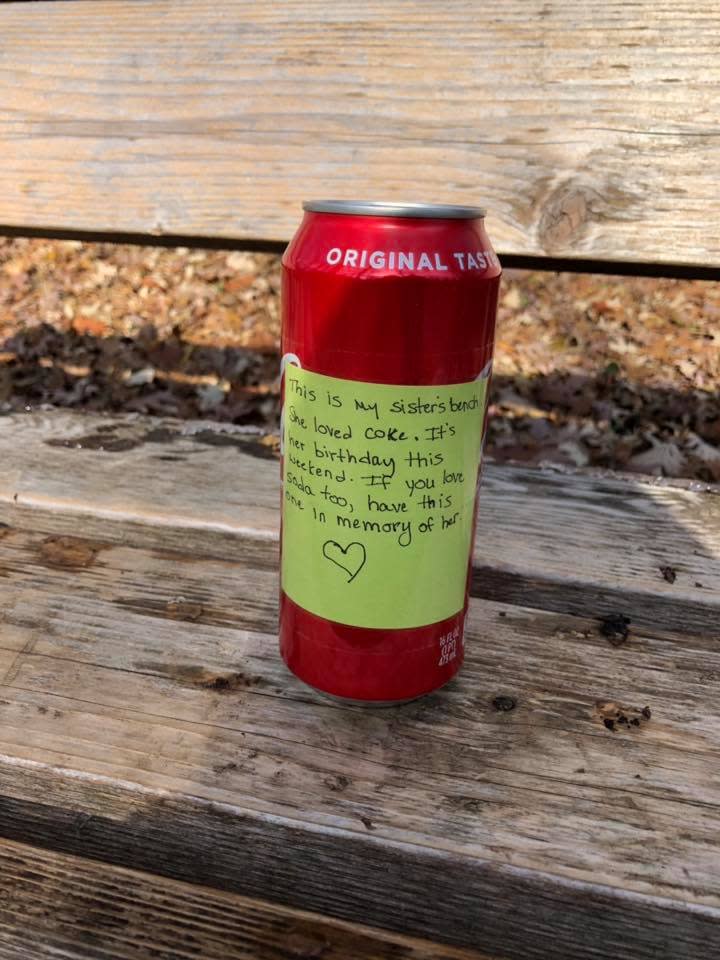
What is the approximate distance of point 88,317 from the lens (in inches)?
120

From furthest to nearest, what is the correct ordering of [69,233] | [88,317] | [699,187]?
1. [88,317]
2. [69,233]
3. [699,187]

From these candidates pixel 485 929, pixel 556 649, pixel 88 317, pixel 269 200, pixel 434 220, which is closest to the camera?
pixel 485 929

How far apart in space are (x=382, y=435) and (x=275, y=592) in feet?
1.24

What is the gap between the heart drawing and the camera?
79cm

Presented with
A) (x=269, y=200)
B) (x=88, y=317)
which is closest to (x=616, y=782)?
(x=269, y=200)

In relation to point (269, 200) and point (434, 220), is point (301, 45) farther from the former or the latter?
point (434, 220)

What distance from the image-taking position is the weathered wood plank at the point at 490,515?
1.08 meters

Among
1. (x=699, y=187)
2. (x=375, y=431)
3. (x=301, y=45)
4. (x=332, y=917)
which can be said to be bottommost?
(x=332, y=917)

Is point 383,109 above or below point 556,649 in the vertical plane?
above

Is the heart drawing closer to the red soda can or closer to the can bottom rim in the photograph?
the red soda can

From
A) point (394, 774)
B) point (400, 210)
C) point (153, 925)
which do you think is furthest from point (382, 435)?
point (153, 925)

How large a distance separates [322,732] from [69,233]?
1.11m

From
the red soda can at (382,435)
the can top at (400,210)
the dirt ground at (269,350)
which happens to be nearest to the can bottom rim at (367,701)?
the red soda can at (382,435)

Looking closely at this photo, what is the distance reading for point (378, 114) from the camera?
1.31 meters
